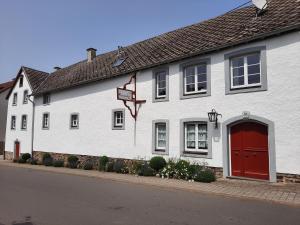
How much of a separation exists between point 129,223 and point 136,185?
557 cm

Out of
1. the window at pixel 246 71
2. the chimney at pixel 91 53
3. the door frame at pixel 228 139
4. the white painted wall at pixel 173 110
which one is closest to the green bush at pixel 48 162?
the white painted wall at pixel 173 110

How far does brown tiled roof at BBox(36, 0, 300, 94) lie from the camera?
12.0 metres

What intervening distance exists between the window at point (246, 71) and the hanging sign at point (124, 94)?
18.6ft

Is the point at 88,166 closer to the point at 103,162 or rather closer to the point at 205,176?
the point at 103,162

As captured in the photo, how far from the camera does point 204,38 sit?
48.8ft

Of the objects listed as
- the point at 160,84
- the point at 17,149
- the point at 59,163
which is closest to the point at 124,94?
the point at 160,84

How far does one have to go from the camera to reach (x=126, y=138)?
55.9ft

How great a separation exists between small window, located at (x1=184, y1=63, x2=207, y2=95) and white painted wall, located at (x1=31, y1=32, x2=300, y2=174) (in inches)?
18.7

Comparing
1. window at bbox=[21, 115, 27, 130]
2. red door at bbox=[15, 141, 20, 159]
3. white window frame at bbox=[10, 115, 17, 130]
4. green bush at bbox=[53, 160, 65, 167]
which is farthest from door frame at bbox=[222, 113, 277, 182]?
white window frame at bbox=[10, 115, 17, 130]

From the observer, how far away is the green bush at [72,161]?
19.5m

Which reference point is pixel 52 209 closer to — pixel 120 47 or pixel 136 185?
pixel 136 185

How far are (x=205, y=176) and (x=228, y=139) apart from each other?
1922 mm

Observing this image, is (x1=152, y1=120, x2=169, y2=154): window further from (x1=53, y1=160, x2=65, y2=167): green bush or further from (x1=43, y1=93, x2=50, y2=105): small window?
(x1=43, y1=93, x2=50, y2=105): small window

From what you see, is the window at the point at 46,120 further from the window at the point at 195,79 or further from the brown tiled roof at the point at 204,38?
the window at the point at 195,79
